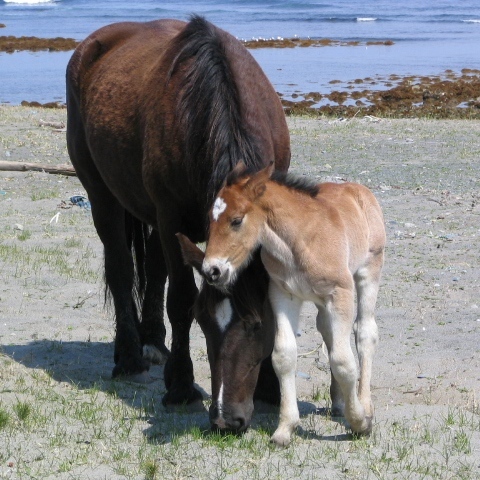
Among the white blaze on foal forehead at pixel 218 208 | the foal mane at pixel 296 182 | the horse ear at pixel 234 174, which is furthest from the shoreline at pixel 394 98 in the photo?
the white blaze on foal forehead at pixel 218 208

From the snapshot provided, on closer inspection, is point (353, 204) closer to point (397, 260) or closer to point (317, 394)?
point (317, 394)

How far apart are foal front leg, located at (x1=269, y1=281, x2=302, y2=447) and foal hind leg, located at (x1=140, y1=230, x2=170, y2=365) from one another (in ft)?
7.91

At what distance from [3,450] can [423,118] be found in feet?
53.7

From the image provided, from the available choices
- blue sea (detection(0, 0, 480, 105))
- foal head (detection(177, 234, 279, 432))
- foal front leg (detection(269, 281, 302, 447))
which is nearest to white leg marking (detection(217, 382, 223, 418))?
foal head (detection(177, 234, 279, 432))

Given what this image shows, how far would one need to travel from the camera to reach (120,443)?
432cm

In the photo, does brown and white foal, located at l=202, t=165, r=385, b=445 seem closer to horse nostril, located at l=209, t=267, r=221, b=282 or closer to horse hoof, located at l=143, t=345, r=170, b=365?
horse nostril, located at l=209, t=267, r=221, b=282

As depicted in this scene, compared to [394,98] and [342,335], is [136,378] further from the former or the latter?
[394,98]

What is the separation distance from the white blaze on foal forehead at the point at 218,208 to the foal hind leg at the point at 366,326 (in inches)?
39.9

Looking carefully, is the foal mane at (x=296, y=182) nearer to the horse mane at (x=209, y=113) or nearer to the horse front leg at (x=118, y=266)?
the horse mane at (x=209, y=113)

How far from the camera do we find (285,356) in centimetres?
411

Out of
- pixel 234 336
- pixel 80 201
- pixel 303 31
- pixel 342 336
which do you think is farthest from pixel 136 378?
pixel 303 31

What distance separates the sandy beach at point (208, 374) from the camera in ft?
13.2

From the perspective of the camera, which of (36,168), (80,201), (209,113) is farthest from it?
(36,168)

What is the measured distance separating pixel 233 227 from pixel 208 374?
2.20 meters
